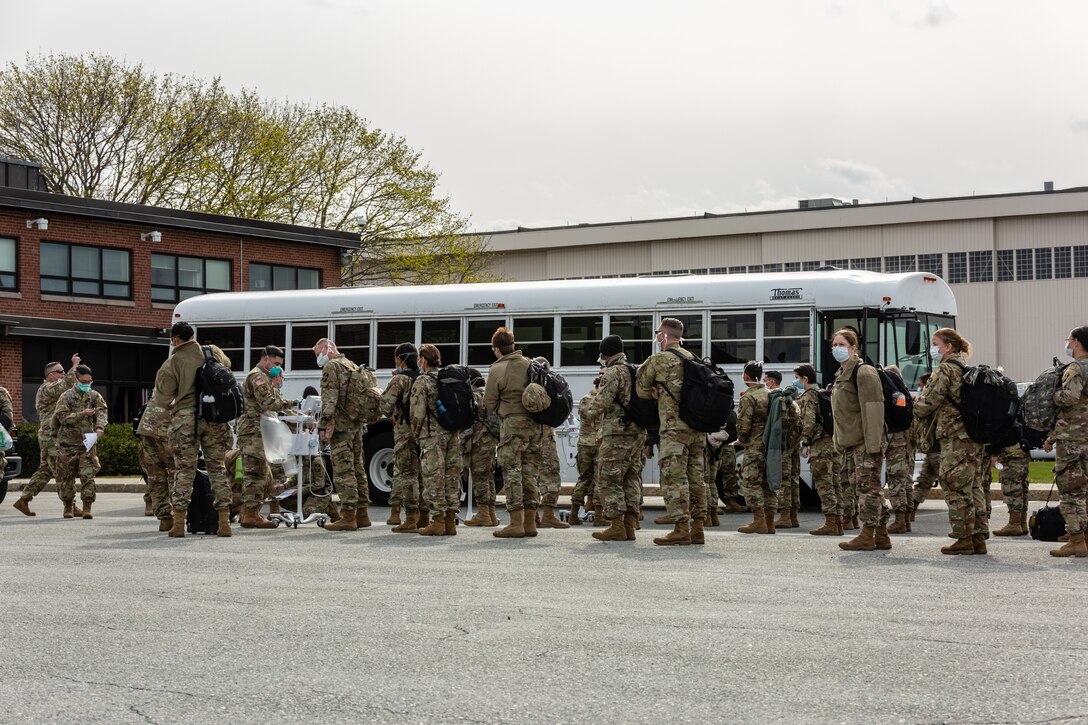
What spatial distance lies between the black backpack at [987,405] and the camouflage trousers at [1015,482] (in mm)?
1743

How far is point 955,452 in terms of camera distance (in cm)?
1123

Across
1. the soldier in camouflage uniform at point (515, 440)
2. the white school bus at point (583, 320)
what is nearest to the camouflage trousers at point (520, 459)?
the soldier in camouflage uniform at point (515, 440)

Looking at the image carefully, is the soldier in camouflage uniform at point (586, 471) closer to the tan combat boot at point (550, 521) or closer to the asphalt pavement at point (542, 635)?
the tan combat boot at point (550, 521)

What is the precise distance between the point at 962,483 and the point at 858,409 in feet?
3.88

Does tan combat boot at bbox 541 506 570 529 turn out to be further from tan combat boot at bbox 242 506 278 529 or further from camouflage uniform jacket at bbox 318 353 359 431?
tan combat boot at bbox 242 506 278 529

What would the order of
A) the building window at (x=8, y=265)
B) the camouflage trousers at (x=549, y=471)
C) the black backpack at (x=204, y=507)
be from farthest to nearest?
the building window at (x=8, y=265) → the camouflage trousers at (x=549, y=471) → the black backpack at (x=204, y=507)

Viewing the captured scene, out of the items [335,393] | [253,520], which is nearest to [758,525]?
[335,393]

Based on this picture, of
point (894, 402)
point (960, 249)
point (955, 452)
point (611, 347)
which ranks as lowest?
point (955, 452)

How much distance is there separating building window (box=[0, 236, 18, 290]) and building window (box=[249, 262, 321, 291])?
247 inches

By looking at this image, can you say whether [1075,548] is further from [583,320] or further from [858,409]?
[583,320]

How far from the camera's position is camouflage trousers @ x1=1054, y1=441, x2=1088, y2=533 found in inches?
438

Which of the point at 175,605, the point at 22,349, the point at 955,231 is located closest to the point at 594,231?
the point at 955,231

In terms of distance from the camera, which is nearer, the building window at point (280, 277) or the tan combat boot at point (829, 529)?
the tan combat boot at point (829, 529)

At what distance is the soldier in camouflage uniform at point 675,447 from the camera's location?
1177 cm
